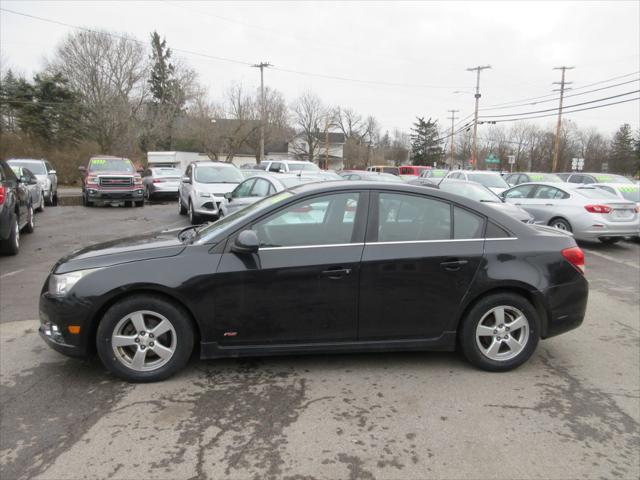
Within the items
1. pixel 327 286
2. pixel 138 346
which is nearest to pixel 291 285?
pixel 327 286

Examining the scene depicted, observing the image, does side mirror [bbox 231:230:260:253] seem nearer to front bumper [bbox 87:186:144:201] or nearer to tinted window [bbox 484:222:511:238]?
tinted window [bbox 484:222:511:238]

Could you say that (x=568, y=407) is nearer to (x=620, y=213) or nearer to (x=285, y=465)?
(x=285, y=465)

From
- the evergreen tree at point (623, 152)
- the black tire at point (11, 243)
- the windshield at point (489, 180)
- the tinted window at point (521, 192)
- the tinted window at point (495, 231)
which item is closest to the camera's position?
the tinted window at point (495, 231)

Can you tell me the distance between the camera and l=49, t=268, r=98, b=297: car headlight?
3604 mm

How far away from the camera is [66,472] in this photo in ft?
8.66

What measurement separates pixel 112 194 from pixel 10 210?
955cm

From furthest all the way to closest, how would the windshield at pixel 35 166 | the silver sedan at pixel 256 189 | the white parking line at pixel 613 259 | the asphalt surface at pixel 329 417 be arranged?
the windshield at pixel 35 166 < the silver sedan at pixel 256 189 < the white parking line at pixel 613 259 < the asphalt surface at pixel 329 417

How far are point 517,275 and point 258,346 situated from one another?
2.21m

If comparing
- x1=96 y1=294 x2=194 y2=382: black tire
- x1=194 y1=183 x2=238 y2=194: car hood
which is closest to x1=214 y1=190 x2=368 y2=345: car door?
x1=96 y1=294 x2=194 y2=382: black tire

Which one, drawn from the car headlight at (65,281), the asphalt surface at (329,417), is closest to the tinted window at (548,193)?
the asphalt surface at (329,417)

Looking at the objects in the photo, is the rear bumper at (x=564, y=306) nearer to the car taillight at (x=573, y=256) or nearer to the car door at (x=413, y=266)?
the car taillight at (x=573, y=256)

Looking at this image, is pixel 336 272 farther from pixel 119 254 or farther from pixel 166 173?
pixel 166 173

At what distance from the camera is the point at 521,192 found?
1275 cm

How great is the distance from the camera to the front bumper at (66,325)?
140 inches
